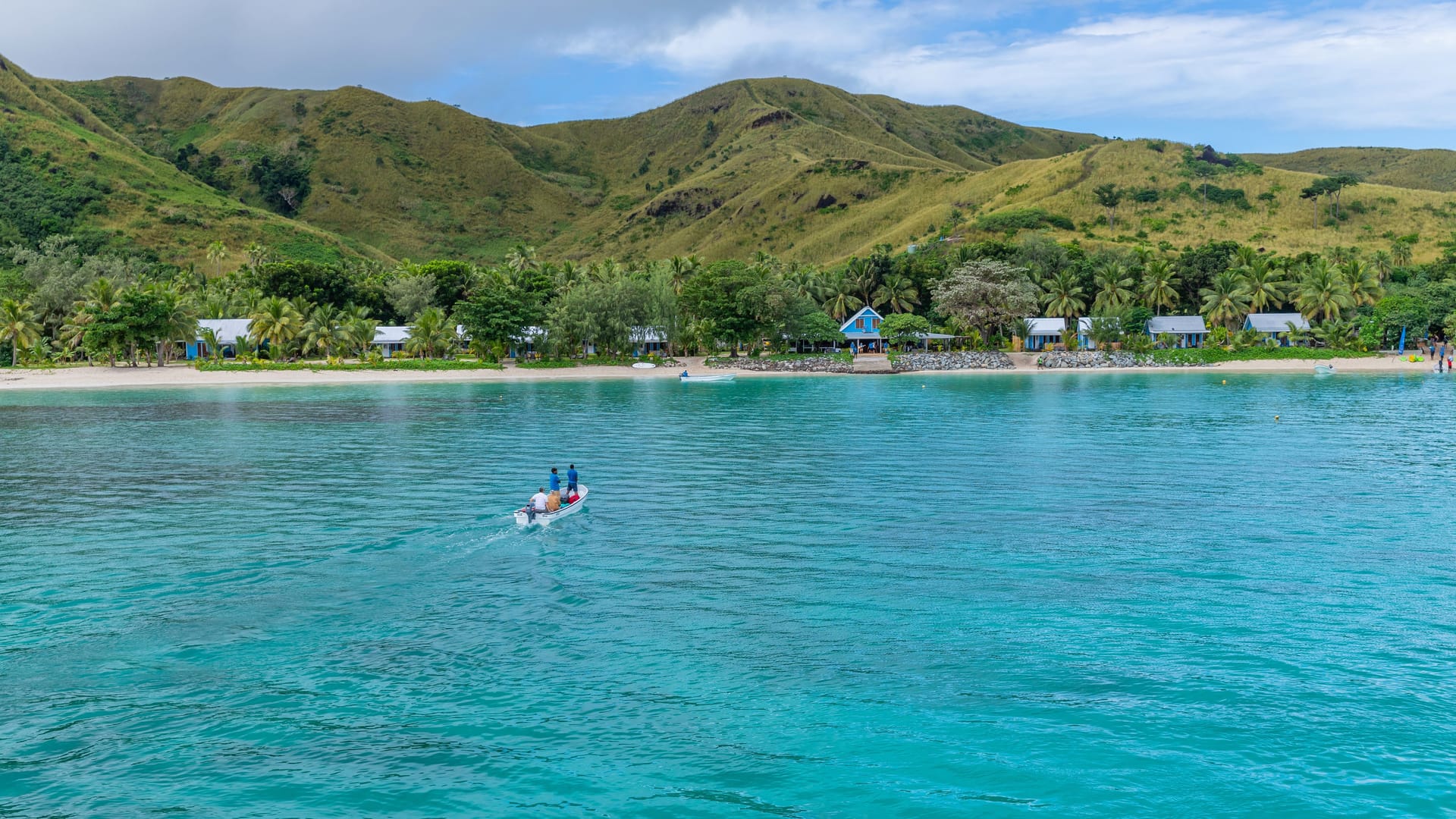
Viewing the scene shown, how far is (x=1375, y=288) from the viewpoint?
12850 centimetres

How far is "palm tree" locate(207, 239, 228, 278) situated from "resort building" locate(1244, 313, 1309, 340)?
162717 mm

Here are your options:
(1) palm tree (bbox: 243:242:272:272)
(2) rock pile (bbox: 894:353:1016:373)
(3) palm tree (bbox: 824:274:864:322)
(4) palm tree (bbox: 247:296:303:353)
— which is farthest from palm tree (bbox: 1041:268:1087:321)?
(1) palm tree (bbox: 243:242:272:272)

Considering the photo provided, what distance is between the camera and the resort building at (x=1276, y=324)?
130125 mm

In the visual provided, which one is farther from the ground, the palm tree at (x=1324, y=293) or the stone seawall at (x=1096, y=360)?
the palm tree at (x=1324, y=293)

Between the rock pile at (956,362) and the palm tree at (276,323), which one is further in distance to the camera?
the rock pile at (956,362)

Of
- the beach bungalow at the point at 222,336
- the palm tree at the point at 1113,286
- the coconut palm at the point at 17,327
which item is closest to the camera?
the coconut palm at the point at 17,327

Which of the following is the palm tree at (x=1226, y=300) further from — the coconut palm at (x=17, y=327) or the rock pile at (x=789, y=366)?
the coconut palm at (x=17, y=327)

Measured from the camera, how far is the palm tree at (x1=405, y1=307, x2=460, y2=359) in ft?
389

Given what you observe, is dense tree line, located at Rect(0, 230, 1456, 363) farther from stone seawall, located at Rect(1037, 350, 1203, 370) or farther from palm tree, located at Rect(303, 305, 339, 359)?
stone seawall, located at Rect(1037, 350, 1203, 370)

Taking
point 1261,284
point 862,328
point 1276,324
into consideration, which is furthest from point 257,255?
point 1276,324

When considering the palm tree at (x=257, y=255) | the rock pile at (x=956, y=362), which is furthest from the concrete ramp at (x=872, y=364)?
the palm tree at (x=257, y=255)

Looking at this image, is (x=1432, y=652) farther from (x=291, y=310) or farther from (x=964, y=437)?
(x=291, y=310)

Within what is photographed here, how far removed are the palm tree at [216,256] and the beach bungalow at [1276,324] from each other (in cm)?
16272

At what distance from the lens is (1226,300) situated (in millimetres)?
131500
